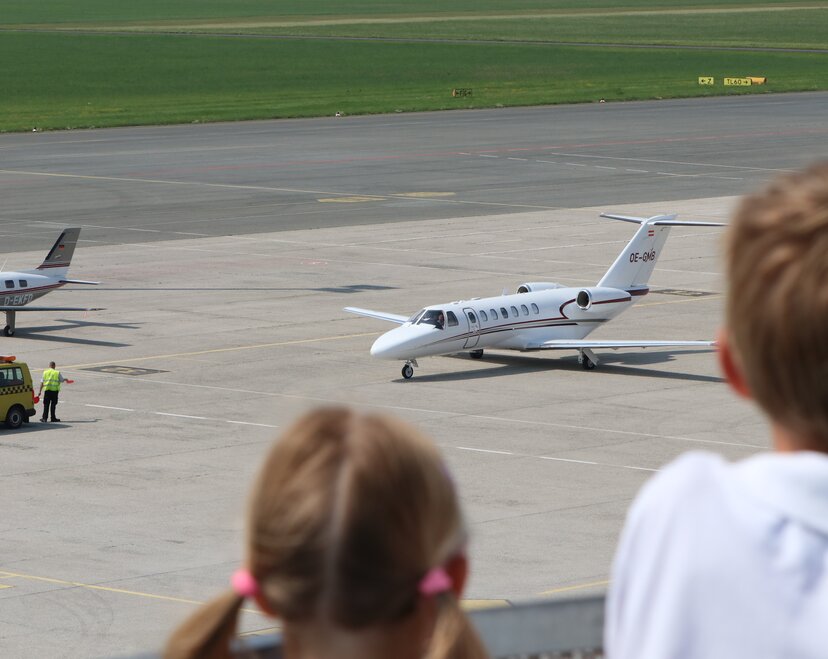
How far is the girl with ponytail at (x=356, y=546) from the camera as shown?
11.1ft

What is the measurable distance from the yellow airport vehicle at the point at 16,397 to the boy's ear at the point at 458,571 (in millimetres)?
41413

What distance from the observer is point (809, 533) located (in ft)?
10.7

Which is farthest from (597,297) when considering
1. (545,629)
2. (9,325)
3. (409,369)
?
(545,629)

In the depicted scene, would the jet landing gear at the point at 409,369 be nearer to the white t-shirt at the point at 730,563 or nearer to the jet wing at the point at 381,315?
the jet wing at the point at 381,315

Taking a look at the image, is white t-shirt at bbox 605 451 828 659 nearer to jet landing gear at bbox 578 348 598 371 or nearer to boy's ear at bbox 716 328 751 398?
boy's ear at bbox 716 328 751 398

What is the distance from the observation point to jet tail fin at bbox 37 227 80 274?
193 ft

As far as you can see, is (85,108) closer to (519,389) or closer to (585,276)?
(585,276)

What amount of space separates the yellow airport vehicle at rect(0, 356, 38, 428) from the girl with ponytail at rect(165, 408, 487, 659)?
1627 inches

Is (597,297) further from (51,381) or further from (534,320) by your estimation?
(51,381)

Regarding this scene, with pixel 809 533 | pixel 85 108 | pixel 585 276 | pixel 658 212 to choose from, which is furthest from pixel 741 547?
pixel 85 108

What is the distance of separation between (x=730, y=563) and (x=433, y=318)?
154 ft

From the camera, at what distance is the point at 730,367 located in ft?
11.9

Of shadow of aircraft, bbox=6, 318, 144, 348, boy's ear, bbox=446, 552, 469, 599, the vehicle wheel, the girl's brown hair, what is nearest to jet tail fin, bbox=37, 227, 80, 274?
shadow of aircraft, bbox=6, 318, 144, 348

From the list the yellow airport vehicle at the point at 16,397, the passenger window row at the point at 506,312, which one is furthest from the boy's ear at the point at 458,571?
the passenger window row at the point at 506,312
